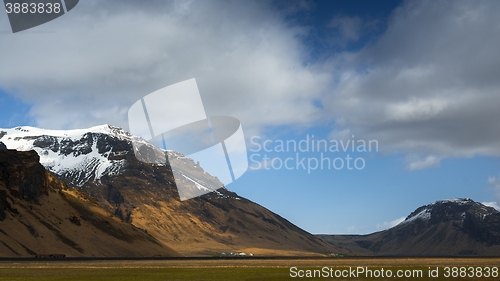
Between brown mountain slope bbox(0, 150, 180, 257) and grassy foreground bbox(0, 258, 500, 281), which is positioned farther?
brown mountain slope bbox(0, 150, 180, 257)

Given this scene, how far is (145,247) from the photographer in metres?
190

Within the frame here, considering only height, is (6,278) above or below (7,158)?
below

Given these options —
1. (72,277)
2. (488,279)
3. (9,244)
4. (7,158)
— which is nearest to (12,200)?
(7,158)

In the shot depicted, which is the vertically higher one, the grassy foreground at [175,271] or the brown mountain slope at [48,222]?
the brown mountain slope at [48,222]

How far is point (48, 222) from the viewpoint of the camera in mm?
166000

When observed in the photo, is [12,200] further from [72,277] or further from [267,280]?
[267,280]

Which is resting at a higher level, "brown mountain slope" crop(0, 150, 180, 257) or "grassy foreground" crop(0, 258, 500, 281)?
"brown mountain slope" crop(0, 150, 180, 257)

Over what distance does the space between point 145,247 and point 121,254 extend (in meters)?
22.8

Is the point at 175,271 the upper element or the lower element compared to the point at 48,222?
lower

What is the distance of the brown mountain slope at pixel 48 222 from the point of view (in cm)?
14938

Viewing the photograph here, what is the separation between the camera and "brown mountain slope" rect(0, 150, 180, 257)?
149 meters

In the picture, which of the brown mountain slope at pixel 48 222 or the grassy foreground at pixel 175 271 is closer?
the grassy foreground at pixel 175 271

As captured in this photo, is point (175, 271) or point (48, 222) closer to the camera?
point (175, 271)

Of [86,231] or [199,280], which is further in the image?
[86,231]
